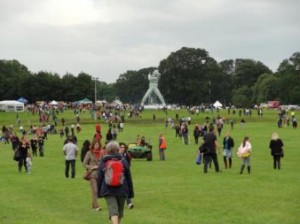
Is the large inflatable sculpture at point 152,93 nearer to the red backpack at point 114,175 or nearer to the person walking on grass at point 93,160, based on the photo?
the person walking on grass at point 93,160

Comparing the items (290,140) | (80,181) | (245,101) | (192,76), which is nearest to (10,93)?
(192,76)

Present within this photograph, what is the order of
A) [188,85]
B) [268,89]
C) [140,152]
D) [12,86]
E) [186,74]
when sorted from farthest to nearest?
[12,86]
[268,89]
[186,74]
[188,85]
[140,152]

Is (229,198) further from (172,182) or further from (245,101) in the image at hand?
(245,101)

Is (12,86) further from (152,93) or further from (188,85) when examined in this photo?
(152,93)

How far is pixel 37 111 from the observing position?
344 feet

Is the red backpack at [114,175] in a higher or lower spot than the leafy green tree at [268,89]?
lower

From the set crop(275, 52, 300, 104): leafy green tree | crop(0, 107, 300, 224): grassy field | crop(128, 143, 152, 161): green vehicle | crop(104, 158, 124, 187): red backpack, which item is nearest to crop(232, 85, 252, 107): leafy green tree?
crop(275, 52, 300, 104): leafy green tree

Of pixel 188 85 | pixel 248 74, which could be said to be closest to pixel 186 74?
pixel 188 85

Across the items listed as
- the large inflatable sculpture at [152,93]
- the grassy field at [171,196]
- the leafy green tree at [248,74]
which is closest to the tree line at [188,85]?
the leafy green tree at [248,74]

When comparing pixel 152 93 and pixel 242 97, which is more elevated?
pixel 152 93

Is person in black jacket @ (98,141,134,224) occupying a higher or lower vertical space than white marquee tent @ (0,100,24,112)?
lower

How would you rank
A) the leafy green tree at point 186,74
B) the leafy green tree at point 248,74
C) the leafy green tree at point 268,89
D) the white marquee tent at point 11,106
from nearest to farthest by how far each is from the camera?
the white marquee tent at point 11,106 < the leafy green tree at point 186,74 < the leafy green tree at point 268,89 < the leafy green tree at point 248,74

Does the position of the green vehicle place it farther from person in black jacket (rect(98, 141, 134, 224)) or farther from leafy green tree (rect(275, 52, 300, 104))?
leafy green tree (rect(275, 52, 300, 104))

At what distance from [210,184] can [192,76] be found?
135 metres
